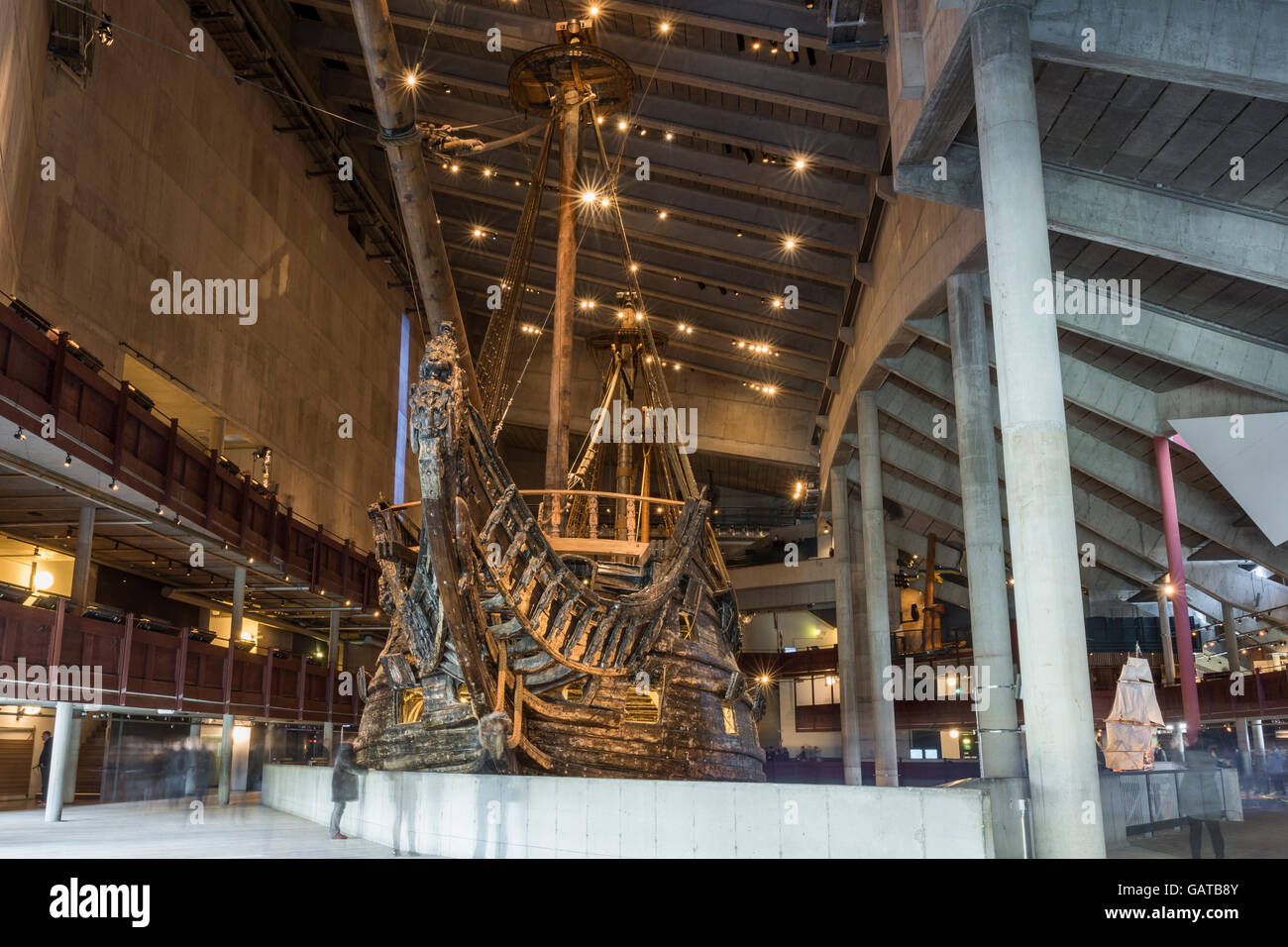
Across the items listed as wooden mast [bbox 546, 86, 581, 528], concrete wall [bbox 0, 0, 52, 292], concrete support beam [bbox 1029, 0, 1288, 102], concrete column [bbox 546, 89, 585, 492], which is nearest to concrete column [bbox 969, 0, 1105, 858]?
concrete support beam [bbox 1029, 0, 1288, 102]

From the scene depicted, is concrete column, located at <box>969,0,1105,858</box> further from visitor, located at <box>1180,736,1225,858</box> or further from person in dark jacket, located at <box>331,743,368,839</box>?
person in dark jacket, located at <box>331,743,368,839</box>

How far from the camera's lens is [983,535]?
1272 centimetres

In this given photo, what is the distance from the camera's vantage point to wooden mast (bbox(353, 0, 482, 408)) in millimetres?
10906

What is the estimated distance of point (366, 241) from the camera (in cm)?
2758

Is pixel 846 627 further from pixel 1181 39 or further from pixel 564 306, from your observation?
pixel 1181 39

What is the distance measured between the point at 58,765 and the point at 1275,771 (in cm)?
2047

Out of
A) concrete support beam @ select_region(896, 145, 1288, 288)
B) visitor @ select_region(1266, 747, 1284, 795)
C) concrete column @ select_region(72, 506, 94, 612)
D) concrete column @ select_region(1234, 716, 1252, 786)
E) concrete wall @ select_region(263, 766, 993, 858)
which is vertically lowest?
visitor @ select_region(1266, 747, 1284, 795)

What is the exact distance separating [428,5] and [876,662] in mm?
14924

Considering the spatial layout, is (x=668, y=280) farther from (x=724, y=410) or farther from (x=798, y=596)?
(x=798, y=596)

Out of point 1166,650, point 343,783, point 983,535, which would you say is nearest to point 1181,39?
point 983,535

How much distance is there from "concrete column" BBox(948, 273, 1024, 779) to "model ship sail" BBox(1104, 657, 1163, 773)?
1.20m

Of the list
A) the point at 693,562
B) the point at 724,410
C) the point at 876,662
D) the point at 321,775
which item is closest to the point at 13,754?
the point at 321,775

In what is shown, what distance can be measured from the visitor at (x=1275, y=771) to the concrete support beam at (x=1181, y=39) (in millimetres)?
13781

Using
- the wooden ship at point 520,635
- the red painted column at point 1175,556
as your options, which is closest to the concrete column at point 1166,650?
the red painted column at point 1175,556
